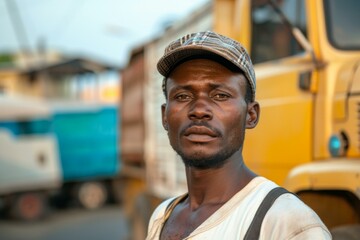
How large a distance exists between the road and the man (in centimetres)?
807

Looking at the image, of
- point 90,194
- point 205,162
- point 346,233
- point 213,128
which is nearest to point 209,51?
point 213,128

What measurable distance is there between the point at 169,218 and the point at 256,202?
0.43 metres

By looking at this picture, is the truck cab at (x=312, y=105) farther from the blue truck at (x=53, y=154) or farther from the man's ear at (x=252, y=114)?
the blue truck at (x=53, y=154)

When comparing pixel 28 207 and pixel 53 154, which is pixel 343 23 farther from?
pixel 53 154

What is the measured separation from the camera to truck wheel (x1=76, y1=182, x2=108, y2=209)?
14969 millimetres

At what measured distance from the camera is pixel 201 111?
182 cm

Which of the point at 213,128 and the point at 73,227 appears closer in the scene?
the point at 213,128

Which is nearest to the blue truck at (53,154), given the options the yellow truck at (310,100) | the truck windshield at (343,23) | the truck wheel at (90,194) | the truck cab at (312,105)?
the truck wheel at (90,194)

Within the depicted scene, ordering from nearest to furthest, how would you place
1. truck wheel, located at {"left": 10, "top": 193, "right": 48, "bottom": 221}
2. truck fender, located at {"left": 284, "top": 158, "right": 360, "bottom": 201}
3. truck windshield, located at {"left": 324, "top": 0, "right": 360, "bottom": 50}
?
truck fender, located at {"left": 284, "top": 158, "right": 360, "bottom": 201}, truck windshield, located at {"left": 324, "top": 0, "right": 360, "bottom": 50}, truck wheel, located at {"left": 10, "top": 193, "right": 48, "bottom": 221}

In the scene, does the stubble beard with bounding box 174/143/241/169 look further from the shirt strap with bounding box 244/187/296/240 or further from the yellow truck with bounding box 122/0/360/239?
the yellow truck with bounding box 122/0/360/239

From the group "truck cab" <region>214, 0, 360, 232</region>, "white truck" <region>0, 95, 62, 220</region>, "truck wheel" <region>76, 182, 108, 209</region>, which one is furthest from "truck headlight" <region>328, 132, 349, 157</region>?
"truck wheel" <region>76, 182, 108, 209</region>

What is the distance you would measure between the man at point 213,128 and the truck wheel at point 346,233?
0.93 metres

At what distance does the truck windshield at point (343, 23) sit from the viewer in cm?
332

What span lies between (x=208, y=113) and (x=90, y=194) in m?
13.6
